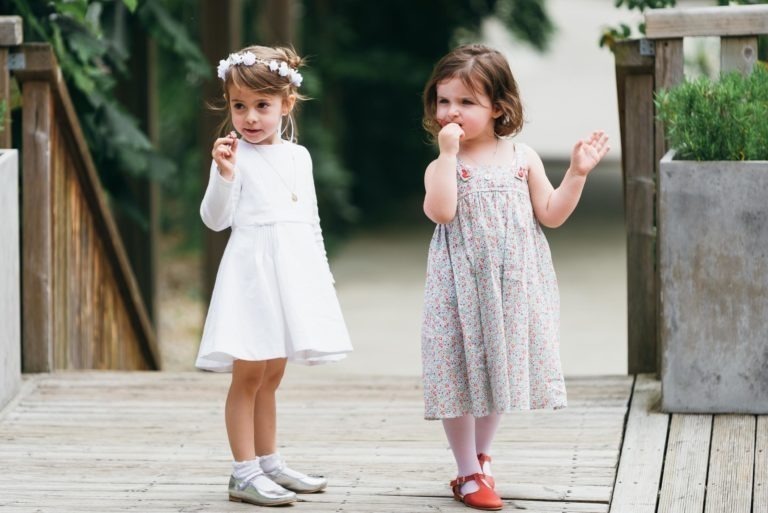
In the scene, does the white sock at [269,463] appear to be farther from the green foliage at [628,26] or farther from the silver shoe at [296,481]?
the green foliage at [628,26]

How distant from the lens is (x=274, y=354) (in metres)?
3.53

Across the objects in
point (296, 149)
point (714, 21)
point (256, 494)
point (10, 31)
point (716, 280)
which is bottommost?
point (256, 494)

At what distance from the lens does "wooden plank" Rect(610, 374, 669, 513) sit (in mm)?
3664

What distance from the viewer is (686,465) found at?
3.93 m

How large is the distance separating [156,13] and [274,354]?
418 centimetres

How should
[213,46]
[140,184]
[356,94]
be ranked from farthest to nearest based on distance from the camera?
1. [356,94]
2. [213,46]
3. [140,184]

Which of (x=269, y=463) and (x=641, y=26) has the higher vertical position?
(x=641, y=26)

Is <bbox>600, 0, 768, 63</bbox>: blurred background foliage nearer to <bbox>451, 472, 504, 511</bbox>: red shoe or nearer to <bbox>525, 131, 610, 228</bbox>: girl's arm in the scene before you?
<bbox>525, 131, 610, 228</bbox>: girl's arm

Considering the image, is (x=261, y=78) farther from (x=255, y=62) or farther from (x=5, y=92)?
(x=5, y=92)

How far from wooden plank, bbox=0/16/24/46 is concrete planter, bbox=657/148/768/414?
2.28m

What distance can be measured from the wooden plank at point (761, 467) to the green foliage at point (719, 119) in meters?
0.81

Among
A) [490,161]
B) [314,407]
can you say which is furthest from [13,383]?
[490,161]

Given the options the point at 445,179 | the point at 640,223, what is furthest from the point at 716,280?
the point at 445,179

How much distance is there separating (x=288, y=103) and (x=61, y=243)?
2.21 metres
